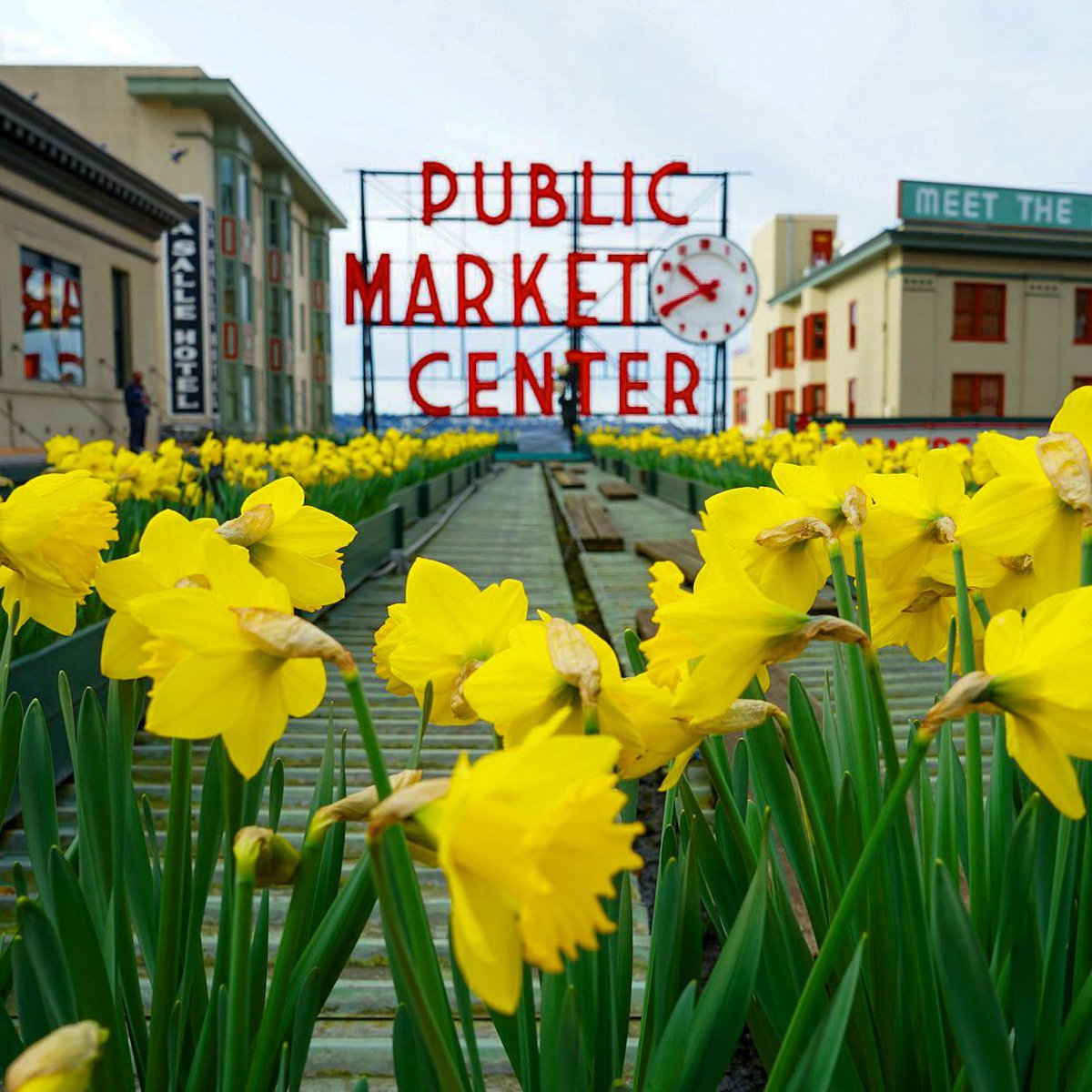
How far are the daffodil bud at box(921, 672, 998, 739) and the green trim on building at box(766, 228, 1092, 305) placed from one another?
21685 millimetres

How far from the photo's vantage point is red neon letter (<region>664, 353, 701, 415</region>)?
18.2 meters

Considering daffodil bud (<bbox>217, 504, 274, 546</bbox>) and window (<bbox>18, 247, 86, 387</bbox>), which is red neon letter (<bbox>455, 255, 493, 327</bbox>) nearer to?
window (<bbox>18, 247, 86, 387</bbox>)

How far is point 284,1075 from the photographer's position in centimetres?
78

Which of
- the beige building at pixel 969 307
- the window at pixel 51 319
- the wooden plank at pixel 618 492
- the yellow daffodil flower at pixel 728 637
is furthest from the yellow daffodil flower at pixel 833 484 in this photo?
the beige building at pixel 969 307

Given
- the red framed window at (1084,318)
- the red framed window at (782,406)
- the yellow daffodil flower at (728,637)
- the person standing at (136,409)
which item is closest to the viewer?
the yellow daffodil flower at (728,637)

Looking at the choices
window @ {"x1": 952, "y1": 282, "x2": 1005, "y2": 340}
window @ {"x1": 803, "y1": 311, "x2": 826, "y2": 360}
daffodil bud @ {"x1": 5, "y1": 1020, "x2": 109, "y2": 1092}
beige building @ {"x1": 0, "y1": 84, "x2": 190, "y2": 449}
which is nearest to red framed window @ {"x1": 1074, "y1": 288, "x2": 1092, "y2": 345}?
window @ {"x1": 952, "y1": 282, "x2": 1005, "y2": 340}

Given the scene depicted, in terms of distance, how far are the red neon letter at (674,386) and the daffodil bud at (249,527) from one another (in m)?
17.6

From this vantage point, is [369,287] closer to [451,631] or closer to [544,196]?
[544,196]

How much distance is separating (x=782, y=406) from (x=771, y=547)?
2808 centimetres

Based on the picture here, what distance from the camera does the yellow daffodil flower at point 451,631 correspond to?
2.39 feet

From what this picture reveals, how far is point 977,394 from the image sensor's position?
21531mm

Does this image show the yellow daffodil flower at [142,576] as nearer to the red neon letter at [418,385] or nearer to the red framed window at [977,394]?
the red neon letter at [418,385]

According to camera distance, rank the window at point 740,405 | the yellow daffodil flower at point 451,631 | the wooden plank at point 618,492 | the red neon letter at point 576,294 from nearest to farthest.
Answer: the yellow daffodil flower at point 451,631, the wooden plank at point 618,492, the red neon letter at point 576,294, the window at point 740,405

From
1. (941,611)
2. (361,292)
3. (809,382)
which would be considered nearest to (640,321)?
(361,292)
